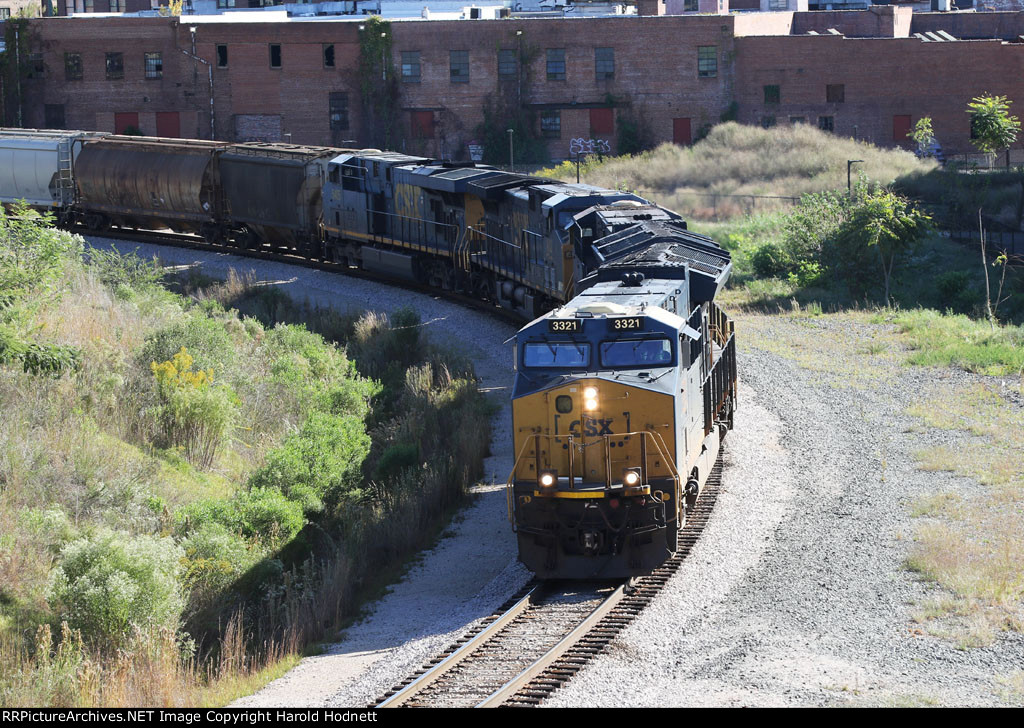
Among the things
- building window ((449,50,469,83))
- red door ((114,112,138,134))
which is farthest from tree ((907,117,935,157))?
red door ((114,112,138,134))

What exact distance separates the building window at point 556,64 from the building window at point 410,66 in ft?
25.4

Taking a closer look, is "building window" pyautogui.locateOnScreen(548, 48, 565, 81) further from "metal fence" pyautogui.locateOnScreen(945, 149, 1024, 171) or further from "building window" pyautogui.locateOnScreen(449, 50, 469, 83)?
"metal fence" pyautogui.locateOnScreen(945, 149, 1024, 171)

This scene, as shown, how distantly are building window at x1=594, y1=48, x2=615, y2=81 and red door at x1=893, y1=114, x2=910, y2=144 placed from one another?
55.1ft

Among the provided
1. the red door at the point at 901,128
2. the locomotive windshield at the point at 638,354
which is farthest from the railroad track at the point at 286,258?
the red door at the point at 901,128

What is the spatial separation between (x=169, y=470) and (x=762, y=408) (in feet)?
37.8

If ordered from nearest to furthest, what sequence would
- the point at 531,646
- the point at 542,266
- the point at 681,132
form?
the point at 531,646
the point at 542,266
the point at 681,132

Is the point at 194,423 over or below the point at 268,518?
over

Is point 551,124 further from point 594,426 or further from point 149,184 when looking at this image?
point 594,426

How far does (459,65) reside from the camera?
229 feet

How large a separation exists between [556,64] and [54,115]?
95.1ft

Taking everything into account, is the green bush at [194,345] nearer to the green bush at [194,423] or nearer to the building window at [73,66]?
the green bush at [194,423]

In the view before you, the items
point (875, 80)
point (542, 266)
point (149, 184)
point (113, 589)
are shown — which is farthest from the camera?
point (875, 80)

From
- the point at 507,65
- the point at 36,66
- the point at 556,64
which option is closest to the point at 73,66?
the point at 36,66

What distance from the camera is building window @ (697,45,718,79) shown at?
7044 centimetres
